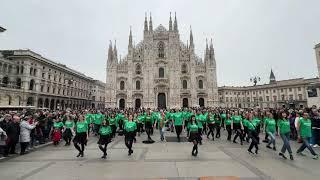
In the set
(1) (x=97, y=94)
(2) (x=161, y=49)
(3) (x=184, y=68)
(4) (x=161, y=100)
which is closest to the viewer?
(4) (x=161, y=100)

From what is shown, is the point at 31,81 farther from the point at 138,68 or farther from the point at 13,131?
the point at 13,131

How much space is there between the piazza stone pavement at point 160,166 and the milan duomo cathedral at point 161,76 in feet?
123

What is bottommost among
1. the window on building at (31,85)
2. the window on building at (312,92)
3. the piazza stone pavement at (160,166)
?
the piazza stone pavement at (160,166)

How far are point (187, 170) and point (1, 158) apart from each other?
7.47m

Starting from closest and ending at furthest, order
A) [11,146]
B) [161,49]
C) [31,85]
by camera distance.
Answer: [11,146] < [31,85] < [161,49]

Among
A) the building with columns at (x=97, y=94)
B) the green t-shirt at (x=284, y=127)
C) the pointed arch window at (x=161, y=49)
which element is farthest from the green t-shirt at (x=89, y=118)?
the building with columns at (x=97, y=94)

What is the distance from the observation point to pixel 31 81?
4047 cm

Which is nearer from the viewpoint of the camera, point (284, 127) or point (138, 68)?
point (284, 127)

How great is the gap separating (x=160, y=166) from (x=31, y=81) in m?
40.9

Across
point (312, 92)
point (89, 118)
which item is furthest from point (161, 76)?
point (89, 118)

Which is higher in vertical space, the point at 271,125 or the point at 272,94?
the point at 272,94

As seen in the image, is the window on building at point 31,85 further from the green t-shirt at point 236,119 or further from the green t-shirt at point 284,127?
the green t-shirt at point 284,127

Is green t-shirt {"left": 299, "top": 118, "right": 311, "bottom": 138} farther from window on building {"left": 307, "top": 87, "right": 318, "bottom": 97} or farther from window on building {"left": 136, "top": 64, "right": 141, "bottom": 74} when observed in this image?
window on building {"left": 136, "top": 64, "right": 141, "bottom": 74}

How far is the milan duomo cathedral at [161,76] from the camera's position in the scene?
47094mm
